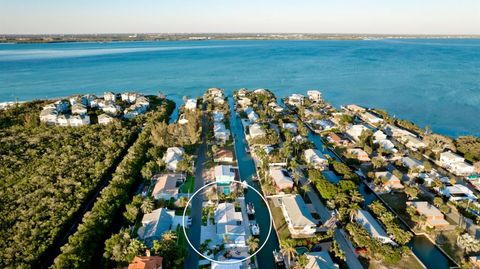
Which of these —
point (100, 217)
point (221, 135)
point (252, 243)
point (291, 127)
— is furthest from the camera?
point (291, 127)

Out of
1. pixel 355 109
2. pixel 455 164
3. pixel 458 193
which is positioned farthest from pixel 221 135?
pixel 355 109

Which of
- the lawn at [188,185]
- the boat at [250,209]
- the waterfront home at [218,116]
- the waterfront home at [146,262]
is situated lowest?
the boat at [250,209]

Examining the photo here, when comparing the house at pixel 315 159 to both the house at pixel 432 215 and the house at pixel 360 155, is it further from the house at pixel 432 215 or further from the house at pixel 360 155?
the house at pixel 432 215

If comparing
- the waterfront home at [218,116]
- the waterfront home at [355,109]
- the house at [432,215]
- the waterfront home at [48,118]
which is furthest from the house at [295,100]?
the waterfront home at [48,118]

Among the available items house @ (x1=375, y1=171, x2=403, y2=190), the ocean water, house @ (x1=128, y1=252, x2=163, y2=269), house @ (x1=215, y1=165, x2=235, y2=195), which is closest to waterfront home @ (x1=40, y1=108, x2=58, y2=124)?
the ocean water

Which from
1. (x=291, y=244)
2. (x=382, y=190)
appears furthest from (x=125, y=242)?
(x=382, y=190)

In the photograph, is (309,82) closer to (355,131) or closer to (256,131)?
(355,131)
